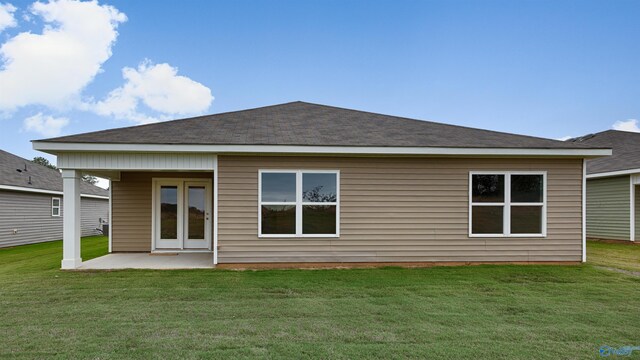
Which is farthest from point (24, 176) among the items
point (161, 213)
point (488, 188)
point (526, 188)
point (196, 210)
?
point (526, 188)

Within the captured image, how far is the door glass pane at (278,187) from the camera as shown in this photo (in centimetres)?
748

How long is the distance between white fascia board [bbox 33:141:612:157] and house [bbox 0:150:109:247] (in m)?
8.08

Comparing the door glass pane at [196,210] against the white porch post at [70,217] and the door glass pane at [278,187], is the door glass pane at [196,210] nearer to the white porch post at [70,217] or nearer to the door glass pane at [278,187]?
the white porch post at [70,217]

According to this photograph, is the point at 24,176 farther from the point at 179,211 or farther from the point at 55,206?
the point at 179,211

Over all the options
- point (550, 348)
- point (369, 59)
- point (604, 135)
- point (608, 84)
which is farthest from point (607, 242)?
point (369, 59)

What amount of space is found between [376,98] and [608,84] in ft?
38.2

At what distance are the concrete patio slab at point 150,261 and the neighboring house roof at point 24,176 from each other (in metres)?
6.57

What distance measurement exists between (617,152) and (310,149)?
1434 cm

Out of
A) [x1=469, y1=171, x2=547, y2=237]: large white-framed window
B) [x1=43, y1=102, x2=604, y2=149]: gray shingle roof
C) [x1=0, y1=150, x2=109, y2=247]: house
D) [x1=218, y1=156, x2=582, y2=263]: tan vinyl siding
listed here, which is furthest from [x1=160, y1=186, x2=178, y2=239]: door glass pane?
[x1=469, y1=171, x2=547, y2=237]: large white-framed window

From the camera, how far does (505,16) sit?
13.5 m

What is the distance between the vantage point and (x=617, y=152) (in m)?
14.6

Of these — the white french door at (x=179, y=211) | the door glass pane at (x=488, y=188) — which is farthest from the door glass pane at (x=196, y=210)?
the door glass pane at (x=488, y=188)

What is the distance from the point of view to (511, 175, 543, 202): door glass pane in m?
7.78

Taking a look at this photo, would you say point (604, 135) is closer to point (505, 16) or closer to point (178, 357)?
point (505, 16)
